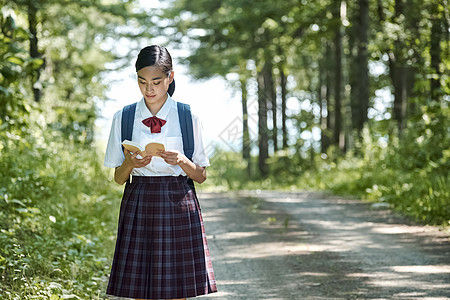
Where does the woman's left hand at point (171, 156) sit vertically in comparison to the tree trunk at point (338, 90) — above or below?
below

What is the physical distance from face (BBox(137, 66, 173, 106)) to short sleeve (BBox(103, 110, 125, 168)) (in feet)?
0.81

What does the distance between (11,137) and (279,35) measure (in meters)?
15.2

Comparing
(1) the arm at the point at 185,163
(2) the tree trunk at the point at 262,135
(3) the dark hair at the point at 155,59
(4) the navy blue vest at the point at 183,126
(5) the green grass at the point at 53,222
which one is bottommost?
(5) the green grass at the point at 53,222

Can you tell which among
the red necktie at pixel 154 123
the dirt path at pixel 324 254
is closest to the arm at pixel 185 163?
the red necktie at pixel 154 123

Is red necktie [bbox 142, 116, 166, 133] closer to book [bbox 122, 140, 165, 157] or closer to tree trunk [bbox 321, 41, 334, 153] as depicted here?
book [bbox 122, 140, 165, 157]

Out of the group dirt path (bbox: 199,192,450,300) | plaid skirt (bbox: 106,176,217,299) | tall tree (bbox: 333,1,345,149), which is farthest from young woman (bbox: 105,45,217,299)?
tall tree (bbox: 333,1,345,149)

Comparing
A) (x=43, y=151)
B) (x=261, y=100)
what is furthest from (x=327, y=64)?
(x=43, y=151)

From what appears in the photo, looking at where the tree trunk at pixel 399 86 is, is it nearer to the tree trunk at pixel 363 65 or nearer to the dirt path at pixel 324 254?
the tree trunk at pixel 363 65

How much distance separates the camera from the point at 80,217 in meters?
8.05

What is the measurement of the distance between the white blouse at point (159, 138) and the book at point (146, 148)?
166 mm

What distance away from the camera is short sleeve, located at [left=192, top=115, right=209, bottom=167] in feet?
12.2

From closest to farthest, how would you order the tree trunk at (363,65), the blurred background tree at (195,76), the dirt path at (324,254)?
the dirt path at (324,254)
the blurred background tree at (195,76)
the tree trunk at (363,65)

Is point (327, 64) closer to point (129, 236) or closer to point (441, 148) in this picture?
point (441, 148)

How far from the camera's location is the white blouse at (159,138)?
12.0ft
